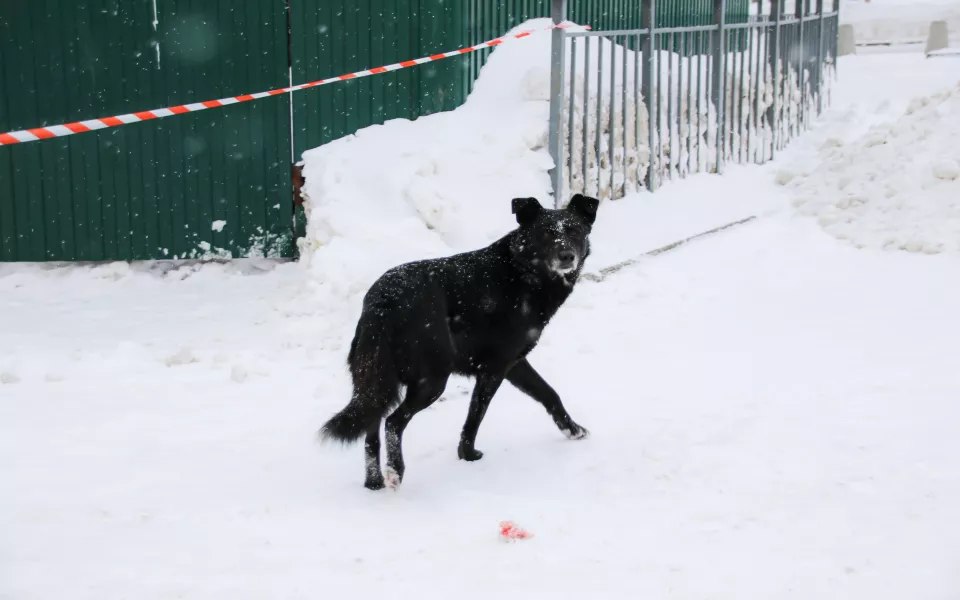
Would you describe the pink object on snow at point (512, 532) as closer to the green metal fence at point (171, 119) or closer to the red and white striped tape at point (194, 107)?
the red and white striped tape at point (194, 107)

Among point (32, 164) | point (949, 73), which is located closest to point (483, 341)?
point (32, 164)

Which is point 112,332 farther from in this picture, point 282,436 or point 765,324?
point 765,324

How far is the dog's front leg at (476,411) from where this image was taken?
4.39 m

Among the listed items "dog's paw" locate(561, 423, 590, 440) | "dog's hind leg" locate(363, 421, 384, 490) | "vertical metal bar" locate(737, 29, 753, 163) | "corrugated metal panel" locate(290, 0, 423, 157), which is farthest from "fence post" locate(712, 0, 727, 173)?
"dog's hind leg" locate(363, 421, 384, 490)

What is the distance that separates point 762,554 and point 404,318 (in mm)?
1669

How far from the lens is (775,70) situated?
503 inches

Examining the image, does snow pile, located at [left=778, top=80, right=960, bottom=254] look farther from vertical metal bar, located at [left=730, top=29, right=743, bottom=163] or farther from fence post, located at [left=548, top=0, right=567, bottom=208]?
fence post, located at [left=548, top=0, right=567, bottom=208]

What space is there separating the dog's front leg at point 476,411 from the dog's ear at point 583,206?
2.92ft

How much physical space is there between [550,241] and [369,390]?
1.07m

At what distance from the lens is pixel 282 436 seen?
15.8ft

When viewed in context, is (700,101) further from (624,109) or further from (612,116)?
(612,116)

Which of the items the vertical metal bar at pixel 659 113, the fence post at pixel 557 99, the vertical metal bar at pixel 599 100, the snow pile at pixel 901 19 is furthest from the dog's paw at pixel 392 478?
the snow pile at pixel 901 19

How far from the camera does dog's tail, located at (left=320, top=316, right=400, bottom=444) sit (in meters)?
3.98

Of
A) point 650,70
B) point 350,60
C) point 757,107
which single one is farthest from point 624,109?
point 757,107
